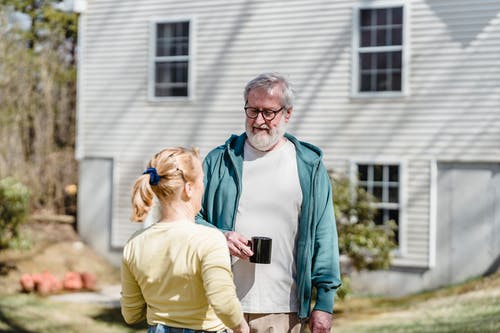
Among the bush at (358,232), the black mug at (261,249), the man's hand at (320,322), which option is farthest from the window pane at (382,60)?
the black mug at (261,249)

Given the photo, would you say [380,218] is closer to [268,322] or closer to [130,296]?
Answer: [268,322]

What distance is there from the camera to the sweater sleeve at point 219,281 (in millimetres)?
2717

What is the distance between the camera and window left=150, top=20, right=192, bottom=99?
13.9m

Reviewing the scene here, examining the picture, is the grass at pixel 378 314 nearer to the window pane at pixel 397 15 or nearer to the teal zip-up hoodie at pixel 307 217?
the window pane at pixel 397 15

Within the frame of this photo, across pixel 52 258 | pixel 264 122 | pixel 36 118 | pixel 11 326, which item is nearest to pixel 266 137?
pixel 264 122

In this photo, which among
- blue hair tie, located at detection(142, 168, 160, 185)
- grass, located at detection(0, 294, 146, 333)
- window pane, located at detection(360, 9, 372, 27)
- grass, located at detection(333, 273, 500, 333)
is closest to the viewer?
blue hair tie, located at detection(142, 168, 160, 185)

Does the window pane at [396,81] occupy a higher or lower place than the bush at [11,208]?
higher

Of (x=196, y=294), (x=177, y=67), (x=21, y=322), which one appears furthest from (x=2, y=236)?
(x=196, y=294)

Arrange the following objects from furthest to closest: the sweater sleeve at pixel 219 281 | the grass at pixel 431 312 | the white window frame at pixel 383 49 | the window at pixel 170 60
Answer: the window at pixel 170 60 → the white window frame at pixel 383 49 → the grass at pixel 431 312 → the sweater sleeve at pixel 219 281

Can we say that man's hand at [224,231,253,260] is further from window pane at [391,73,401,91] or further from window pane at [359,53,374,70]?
window pane at [359,53,374,70]

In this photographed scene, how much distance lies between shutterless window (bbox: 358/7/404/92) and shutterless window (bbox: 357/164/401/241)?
132cm

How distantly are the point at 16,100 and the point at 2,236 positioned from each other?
5.05m

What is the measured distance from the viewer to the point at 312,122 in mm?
12656

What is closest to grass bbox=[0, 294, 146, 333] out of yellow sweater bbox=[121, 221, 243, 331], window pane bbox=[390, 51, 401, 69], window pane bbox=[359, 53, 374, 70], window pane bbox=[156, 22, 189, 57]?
window pane bbox=[156, 22, 189, 57]
